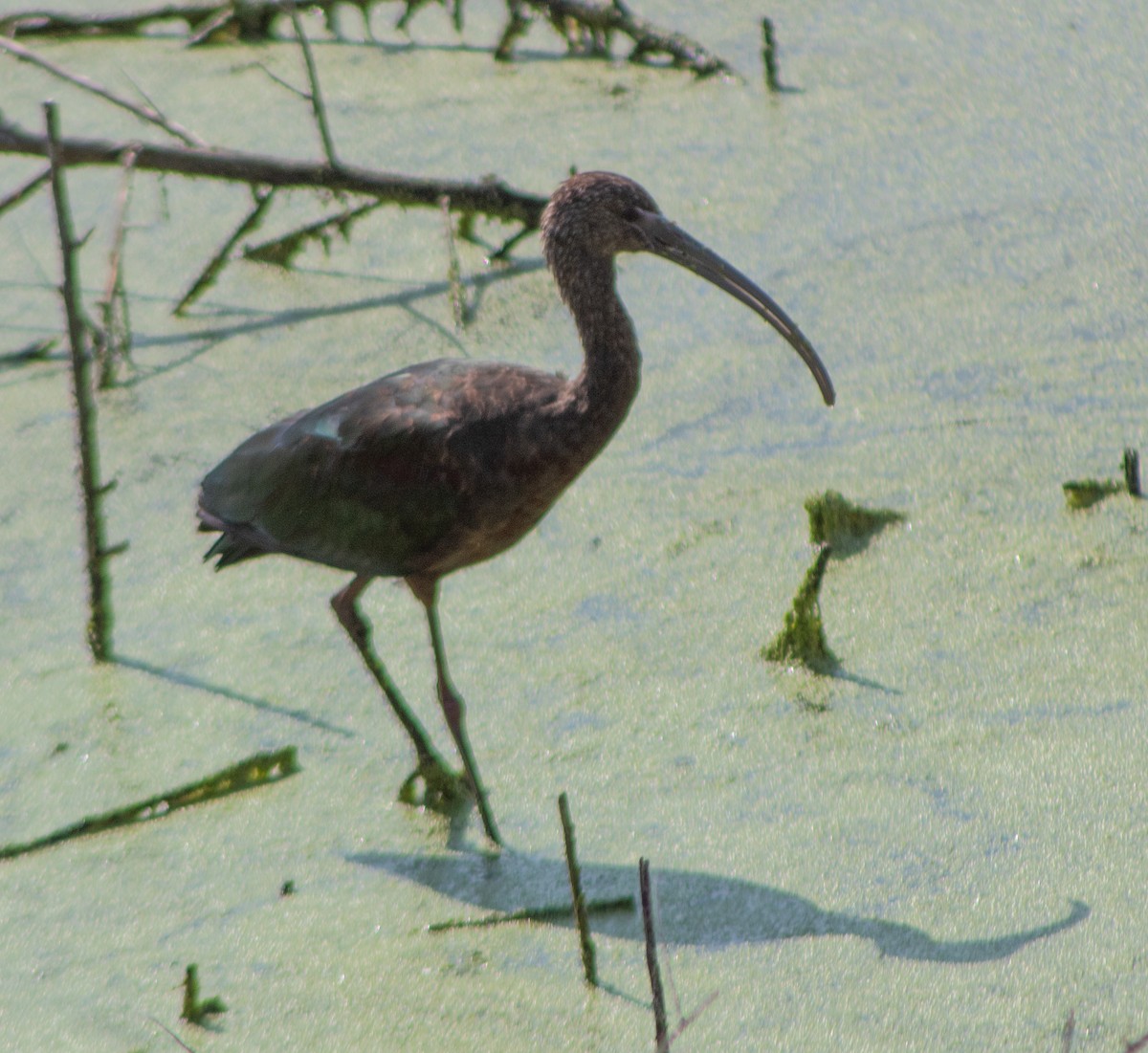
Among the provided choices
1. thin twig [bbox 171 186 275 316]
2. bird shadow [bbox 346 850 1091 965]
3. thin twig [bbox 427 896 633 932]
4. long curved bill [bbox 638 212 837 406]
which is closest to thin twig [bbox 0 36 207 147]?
thin twig [bbox 171 186 275 316]

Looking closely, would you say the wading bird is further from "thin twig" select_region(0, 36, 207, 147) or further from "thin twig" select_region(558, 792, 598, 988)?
"thin twig" select_region(0, 36, 207, 147)

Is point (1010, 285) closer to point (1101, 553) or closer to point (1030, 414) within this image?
point (1030, 414)

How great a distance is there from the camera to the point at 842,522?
13.1 ft

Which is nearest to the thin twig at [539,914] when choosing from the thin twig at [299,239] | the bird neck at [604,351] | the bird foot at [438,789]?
the bird foot at [438,789]

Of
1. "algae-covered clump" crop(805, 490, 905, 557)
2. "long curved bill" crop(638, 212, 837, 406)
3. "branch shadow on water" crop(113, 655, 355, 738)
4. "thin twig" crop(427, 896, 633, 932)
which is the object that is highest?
"long curved bill" crop(638, 212, 837, 406)

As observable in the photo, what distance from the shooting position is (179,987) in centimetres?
293

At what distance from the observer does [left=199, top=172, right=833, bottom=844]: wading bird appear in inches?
127

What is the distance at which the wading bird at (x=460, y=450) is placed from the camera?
10.6ft

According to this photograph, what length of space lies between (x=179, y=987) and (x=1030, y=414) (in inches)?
99.1

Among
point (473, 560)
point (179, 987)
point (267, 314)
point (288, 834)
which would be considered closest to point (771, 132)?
point (267, 314)

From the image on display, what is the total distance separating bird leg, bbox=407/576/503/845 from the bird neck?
1.55ft

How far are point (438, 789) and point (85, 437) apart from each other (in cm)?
118

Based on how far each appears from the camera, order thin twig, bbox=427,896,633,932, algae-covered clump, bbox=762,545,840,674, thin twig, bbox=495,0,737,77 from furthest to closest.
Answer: thin twig, bbox=495,0,737,77
algae-covered clump, bbox=762,545,840,674
thin twig, bbox=427,896,633,932

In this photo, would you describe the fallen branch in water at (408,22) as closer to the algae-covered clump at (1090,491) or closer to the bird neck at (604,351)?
the algae-covered clump at (1090,491)
